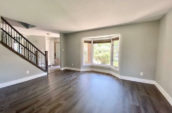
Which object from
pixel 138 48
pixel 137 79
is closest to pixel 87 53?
pixel 138 48

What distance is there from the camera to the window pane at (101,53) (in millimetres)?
4953

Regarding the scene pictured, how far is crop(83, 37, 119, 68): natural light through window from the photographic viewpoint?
4637 mm

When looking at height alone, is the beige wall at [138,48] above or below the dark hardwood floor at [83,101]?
above

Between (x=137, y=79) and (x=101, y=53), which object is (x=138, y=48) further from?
(x=101, y=53)

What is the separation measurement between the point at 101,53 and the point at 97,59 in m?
0.45

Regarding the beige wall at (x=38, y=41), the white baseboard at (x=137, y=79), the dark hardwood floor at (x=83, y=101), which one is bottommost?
the dark hardwood floor at (x=83, y=101)

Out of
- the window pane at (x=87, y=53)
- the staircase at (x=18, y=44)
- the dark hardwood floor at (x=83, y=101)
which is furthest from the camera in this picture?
the window pane at (x=87, y=53)

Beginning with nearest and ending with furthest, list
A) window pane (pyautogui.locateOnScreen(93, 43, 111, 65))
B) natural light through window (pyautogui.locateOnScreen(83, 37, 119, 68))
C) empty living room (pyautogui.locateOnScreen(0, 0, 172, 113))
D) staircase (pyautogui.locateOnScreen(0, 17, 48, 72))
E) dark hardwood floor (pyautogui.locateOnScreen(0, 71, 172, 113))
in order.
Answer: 1. dark hardwood floor (pyautogui.locateOnScreen(0, 71, 172, 113))
2. empty living room (pyautogui.locateOnScreen(0, 0, 172, 113))
3. staircase (pyautogui.locateOnScreen(0, 17, 48, 72))
4. natural light through window (pyautogui.locateOnScreen(83, 37, 119, 68))
5. window pane (pyautogui.locateOnScreen(93, 43, 111, 65))

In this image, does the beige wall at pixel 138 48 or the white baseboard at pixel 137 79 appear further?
the white baseboard at pixel 137 79

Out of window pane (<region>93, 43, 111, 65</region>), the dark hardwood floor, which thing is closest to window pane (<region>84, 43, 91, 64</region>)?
window pane (<region>93, 43, 111, 65</region>)

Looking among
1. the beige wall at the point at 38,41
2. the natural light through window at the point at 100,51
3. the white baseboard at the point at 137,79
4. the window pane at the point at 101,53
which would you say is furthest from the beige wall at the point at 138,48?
the beige wall at the point at 38,41

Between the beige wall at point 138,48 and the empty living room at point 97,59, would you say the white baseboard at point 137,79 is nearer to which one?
the empty living room at point 97,59

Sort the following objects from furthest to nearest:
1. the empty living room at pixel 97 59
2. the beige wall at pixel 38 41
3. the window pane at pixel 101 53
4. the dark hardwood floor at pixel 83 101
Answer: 1. the beige wall at pixel 38 41
2. the window pane at pixel 101 53
3. the empty living room at pixel 97 59
4. the dark hardwood floor at pixel 83 101

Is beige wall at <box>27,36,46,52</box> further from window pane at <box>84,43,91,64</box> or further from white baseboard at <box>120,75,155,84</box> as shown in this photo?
white baseboard at <box>120,75,155,84</box>
